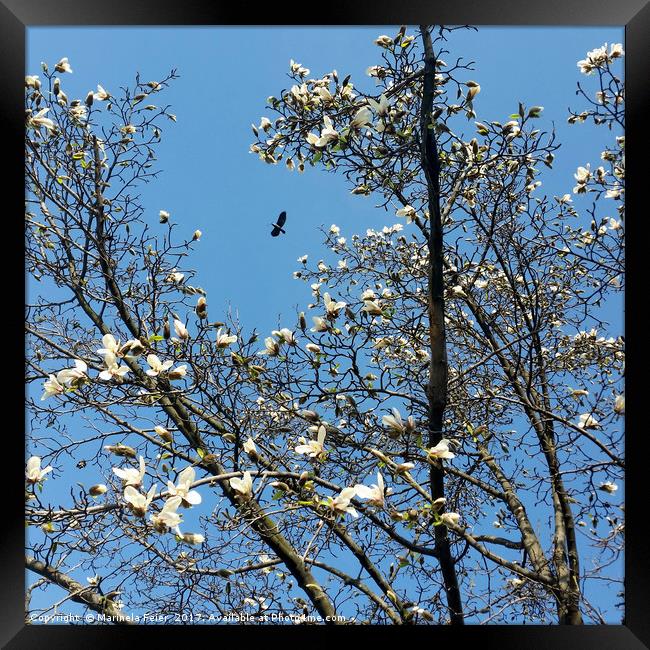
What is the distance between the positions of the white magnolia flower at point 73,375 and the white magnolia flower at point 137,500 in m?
0.64

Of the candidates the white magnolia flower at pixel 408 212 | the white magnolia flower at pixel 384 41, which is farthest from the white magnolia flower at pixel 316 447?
the white magnolia flower at pixel 384 41

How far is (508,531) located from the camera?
127 inches

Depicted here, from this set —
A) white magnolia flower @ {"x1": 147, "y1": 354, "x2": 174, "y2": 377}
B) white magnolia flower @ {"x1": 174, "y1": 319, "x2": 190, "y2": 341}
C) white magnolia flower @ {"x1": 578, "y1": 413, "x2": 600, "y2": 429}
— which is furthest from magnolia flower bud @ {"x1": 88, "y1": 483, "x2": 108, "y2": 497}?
white magnolia flower @ {"x1": 578, "y1": 413, "x2": 600, "y2": 429}

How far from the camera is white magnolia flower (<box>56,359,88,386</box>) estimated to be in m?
1.95

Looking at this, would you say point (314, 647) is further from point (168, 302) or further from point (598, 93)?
point (598, 93)

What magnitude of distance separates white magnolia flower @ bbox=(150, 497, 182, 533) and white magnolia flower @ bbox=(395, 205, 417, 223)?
196 centimetres

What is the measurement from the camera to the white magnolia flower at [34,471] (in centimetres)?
201

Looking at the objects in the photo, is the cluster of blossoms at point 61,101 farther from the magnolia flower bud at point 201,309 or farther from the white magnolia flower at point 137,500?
the white magnolia flower at point 137,500

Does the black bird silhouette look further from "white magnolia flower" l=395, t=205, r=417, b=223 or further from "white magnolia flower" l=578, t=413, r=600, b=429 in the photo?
"white magnolia flower" l=578, t=413, r=600, b=429

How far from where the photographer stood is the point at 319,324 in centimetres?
232

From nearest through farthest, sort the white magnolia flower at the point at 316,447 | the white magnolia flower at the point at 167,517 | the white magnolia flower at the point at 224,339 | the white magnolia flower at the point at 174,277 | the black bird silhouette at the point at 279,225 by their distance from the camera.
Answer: the white magnolia flower at the point at 167,517 < the white magnolia flower at the point at 316,447 < the white magnolia flower at the point at 224,339 < the black bird silhouette at the point at 279,225 < the white magnolia flower at the point at 174,277

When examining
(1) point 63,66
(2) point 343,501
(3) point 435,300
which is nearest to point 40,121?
(1) point 63,66
